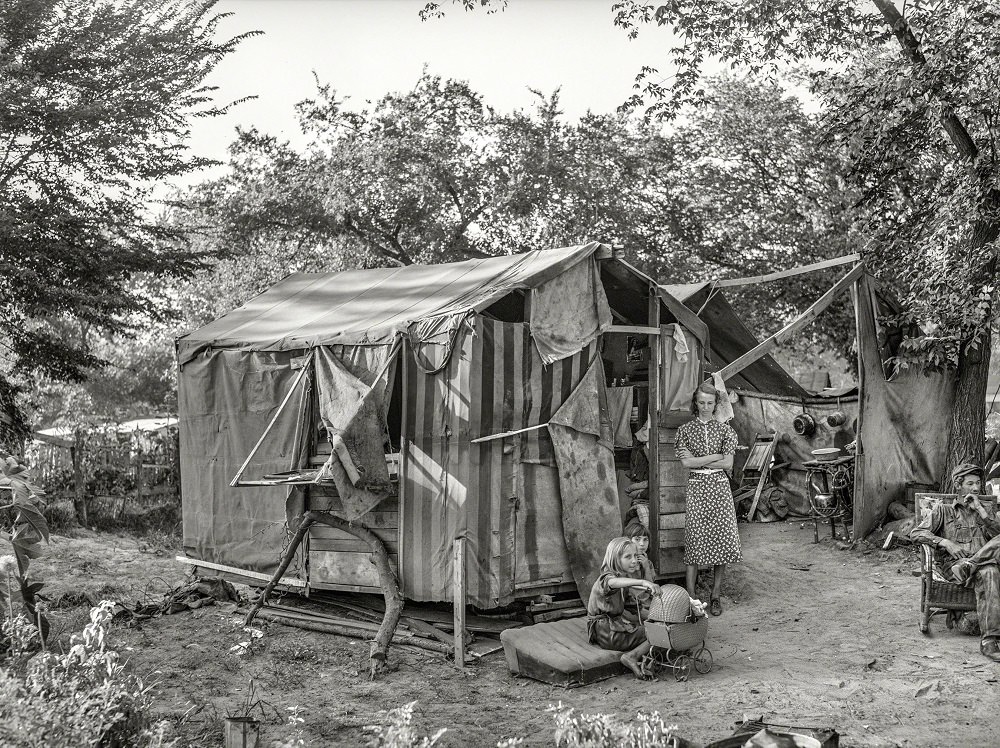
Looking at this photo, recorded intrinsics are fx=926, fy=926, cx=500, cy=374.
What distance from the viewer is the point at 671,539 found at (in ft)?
28.8

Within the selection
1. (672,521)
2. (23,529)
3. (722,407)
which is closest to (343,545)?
(23,529)

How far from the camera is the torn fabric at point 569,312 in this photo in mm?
7566

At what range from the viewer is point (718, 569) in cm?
823

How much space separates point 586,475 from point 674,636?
81.0 inches

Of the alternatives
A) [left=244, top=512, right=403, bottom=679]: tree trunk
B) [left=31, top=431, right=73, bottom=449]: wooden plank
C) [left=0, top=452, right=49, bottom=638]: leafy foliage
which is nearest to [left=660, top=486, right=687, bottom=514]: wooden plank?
[left=244, top=512, right=403, bottom=679]: tree trunk

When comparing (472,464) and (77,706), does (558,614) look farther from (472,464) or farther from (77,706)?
(77,706)

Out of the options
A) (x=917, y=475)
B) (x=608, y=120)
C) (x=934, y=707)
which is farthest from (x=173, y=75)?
(x=934, y=707)

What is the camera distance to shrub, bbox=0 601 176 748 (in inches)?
138

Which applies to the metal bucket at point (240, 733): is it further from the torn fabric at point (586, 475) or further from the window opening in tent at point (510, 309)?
the window opening in tent at point (510, 309)

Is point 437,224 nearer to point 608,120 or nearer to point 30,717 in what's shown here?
point 608,120

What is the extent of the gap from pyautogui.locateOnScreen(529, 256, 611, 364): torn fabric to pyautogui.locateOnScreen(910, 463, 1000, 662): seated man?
2983 mm

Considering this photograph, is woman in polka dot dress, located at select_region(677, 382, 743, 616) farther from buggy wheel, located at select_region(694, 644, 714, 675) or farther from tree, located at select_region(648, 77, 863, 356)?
tree, located at select_region(648, 77, 863, 356)

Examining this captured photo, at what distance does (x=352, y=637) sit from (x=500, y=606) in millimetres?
1354

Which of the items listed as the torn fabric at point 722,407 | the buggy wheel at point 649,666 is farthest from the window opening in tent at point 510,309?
the buggy wheel at point 649,666
